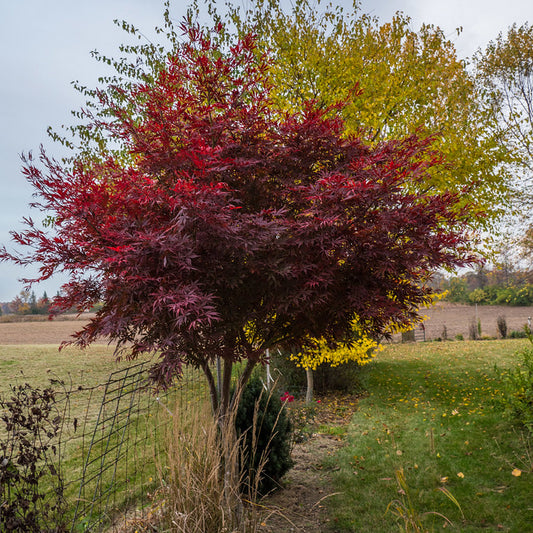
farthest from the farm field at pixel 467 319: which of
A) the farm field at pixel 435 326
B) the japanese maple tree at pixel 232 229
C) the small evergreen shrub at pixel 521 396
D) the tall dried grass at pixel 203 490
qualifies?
the tall dried grass at pixel 203 490

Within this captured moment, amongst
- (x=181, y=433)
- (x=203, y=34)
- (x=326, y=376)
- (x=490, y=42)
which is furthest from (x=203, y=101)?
(x=490, y=42)

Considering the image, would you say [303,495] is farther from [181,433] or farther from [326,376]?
[326,376]

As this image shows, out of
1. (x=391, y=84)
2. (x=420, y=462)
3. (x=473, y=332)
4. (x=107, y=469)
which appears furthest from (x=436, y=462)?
(x=473, y=332)

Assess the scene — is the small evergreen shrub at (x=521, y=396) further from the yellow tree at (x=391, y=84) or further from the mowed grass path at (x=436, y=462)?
the yellow tree at (x=391, y=84)

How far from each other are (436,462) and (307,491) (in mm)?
1608

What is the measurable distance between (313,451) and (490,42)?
503 inches

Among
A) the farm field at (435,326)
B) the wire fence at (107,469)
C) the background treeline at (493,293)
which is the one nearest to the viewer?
the wire fence at (107,469)

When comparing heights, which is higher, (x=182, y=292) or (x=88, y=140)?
(x=88, y=140)

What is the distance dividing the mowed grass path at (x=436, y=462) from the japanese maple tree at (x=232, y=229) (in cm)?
142

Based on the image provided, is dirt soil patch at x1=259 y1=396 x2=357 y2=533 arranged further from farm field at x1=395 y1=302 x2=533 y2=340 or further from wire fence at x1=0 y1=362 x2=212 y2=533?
farm field at x1=395 y1=302 x2=533 y2=340

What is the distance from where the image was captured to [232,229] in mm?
2543

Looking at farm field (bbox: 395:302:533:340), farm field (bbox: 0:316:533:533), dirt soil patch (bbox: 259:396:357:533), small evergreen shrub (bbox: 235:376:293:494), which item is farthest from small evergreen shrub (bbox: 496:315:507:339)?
small evergreen shrub (bbox: 235:376:293:494)

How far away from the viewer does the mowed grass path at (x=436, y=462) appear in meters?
3.75

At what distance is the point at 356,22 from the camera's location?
340 inches
